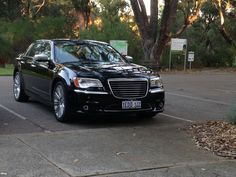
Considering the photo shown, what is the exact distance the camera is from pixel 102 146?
308 inches

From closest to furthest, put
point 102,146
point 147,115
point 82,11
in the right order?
1. point 102,146
2. point 147,115
3. point 82,11

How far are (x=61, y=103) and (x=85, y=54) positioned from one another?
1.51 m

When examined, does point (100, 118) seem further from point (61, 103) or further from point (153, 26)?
point (153, 26)

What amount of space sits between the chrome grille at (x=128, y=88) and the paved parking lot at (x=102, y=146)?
1.93 ft

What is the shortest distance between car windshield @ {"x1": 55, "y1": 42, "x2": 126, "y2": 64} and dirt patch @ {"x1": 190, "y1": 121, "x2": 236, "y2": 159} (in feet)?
8.07

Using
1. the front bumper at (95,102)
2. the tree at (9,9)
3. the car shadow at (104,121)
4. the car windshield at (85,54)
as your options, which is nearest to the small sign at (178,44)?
the tree at (9,9)

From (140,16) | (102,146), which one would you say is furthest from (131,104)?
(140,16)

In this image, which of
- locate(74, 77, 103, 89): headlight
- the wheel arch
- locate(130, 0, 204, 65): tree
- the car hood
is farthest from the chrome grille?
locate(130, 0, 204, 65): tree

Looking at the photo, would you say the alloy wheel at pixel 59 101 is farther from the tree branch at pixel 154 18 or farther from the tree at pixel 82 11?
the tree at pixel 82 11

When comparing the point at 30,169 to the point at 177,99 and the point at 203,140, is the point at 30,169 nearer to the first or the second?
the point at 203,140

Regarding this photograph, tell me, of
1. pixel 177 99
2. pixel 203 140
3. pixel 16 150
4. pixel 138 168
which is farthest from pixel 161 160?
pixel 177 99

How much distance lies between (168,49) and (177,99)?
18078 mm

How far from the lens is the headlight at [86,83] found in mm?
9484

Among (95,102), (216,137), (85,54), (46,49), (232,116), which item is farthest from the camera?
(46,49)
